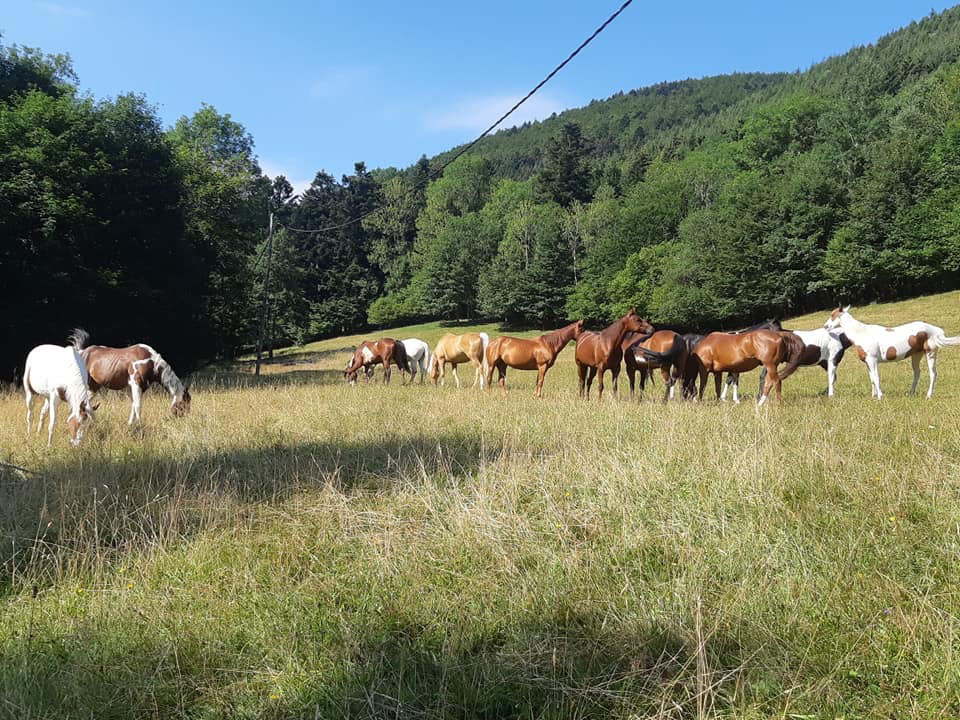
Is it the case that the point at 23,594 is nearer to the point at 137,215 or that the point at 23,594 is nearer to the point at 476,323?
the point at 137,215

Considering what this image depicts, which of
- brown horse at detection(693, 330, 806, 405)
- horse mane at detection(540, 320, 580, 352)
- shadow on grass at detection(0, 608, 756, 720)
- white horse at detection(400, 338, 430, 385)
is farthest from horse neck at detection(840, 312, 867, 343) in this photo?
white horse at detection(400, 338, 430, 385)

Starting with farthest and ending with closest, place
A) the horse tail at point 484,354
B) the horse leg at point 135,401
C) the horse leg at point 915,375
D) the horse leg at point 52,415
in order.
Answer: the horse tail at point 484,354 → the horse leg at point 915,375 → the horse leg at point 135,401 → the horse leg at point 52,415

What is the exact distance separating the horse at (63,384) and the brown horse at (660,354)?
9.82 meters

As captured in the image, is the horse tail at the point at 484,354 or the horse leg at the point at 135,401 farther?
the horse tail at the point at 484,354

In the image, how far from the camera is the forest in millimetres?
21750

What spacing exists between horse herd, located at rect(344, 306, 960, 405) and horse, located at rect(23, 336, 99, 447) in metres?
9.42

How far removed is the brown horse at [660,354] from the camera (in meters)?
12.5

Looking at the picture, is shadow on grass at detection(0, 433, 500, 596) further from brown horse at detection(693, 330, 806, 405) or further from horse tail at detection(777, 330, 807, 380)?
horse tail at detection(777, 330, 807, 380)

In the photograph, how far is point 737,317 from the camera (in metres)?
49.8

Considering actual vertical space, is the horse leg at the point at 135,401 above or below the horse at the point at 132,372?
below

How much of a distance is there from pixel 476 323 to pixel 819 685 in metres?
70.9

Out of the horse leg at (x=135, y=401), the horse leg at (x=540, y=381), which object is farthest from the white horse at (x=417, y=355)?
the horse leg at (x=135, y=401)

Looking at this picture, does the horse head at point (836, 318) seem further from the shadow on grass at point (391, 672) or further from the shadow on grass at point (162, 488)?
the shadow on grass at point (391, 672)

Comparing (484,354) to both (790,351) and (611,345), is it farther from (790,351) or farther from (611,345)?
(790,351)
